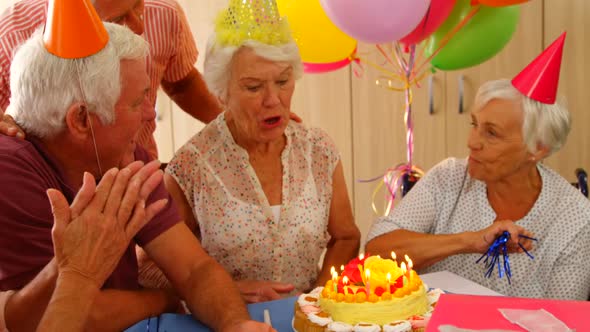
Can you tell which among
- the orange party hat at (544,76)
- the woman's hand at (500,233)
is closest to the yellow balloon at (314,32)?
the orange party hat at (544,76)

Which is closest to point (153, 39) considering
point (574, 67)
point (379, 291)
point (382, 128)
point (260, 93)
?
point (260, 93)

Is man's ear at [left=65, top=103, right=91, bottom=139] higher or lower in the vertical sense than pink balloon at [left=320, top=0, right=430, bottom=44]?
lower

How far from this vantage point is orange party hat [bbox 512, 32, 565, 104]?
2086 millimetres

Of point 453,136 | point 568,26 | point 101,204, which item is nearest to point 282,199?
point 101,204

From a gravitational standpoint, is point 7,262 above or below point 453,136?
above

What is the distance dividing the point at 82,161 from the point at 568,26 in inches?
118

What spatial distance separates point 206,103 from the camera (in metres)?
2.78

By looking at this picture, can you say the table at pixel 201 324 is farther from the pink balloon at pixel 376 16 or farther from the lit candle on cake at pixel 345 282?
the pink balloon at pixel 376 16

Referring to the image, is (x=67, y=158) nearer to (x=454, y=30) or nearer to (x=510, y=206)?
(x=510, y=206)

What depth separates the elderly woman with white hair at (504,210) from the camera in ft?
6.88

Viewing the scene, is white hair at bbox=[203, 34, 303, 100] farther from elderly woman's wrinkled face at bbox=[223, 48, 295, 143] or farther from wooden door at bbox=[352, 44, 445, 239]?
wooden door at bbox=[352, 44, 445, 239]

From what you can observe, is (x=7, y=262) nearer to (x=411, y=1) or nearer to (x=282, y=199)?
(x=282, y=199)

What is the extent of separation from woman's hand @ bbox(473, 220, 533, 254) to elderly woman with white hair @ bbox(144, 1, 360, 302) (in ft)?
1.43

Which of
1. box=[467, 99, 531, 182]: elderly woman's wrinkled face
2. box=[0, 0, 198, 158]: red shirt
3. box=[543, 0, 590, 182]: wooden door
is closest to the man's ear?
box=[0, 0, 198, 158]: red shirt
